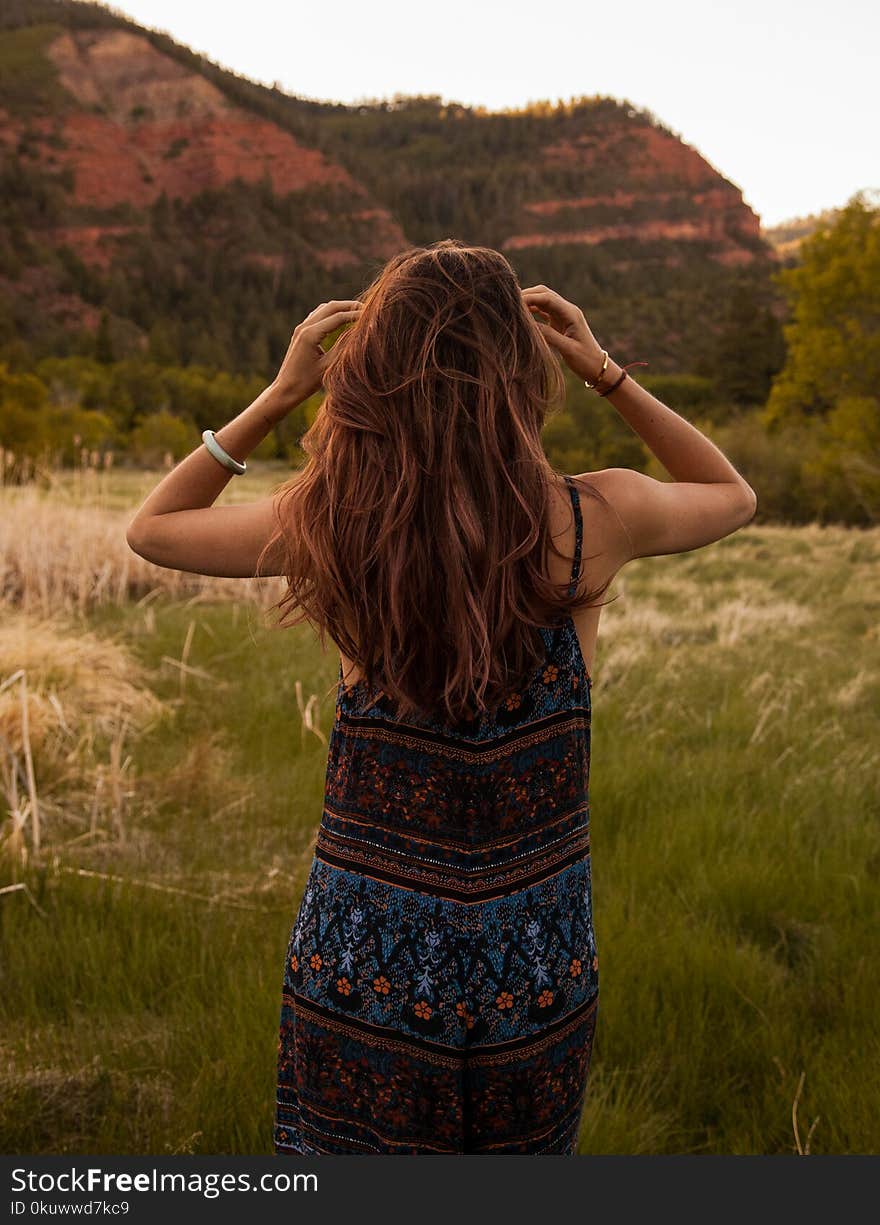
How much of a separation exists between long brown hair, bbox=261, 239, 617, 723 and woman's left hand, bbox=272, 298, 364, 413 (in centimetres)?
7

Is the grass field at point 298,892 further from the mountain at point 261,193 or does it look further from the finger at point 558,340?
the mountain at point 261,193

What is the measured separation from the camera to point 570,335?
147 cm

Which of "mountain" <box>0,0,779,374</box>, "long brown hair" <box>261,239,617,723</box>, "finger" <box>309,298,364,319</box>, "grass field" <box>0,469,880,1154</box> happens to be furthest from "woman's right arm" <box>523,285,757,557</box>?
"mountain" <box>0,0,779,374</box>

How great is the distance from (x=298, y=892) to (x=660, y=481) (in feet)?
7.64

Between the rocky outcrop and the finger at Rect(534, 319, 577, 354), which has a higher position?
Result: the rocky outcrop

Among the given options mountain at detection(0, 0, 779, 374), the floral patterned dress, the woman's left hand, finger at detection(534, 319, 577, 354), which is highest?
mountain at detection(0, 0, 779, 374)

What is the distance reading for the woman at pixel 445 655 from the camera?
1.26 meters

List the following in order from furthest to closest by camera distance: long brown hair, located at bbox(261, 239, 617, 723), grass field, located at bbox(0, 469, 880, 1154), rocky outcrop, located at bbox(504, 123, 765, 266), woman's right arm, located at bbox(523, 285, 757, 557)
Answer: rocky outcrop, located at bbox(504, 123, 765, 266)
grass field, located at bbox(0, 469, 880, 1154)
woman's right arm, located at bbox(523, 285, 757, 557)
long brown hair, located at bbox(261, 239, 617, 723)

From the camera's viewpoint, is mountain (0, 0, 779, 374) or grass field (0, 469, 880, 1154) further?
mountain (0, 0, 779, 374)

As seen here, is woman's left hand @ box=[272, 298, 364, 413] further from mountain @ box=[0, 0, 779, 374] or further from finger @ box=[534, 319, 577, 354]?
mountain @ box=[0, 0, 779, 374]

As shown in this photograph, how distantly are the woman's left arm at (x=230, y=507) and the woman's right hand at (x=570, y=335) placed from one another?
0.88 ft

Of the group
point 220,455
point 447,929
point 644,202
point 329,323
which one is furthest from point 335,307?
point 644,202

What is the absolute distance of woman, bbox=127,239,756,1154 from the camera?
126 cm

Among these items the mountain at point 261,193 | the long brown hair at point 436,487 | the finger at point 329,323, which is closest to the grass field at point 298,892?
the long brown hair at point 436,487
